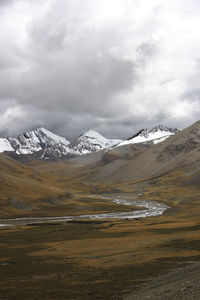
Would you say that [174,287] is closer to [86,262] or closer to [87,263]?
[87,263]

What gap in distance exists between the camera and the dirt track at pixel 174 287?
81.2 feet

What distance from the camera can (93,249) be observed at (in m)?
53.1

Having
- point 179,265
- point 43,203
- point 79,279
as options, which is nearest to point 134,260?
point 179,265

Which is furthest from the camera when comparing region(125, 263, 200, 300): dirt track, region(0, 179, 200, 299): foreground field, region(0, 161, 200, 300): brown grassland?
region(0, 161, 200, 300): brown grassland

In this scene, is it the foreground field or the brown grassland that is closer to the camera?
the foreground field

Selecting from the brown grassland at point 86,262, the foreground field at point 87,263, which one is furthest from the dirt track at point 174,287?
the brown grassland at point 86,262

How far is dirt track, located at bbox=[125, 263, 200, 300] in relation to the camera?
81.2 feet

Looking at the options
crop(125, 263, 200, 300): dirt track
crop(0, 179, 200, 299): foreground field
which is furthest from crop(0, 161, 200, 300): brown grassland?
crop(125, 263, 200, 300): dirt track

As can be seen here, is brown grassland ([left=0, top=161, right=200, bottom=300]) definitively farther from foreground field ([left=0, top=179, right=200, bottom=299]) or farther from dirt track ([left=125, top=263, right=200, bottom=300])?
dirt track ([left=125, top=263, right=200, bottom=300])

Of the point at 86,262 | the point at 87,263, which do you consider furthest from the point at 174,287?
the point at 86,262

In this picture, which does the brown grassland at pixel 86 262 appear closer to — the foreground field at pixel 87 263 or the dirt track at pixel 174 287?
the foreground field at pixel 87 263

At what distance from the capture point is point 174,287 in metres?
27.8

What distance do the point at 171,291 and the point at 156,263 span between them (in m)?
13.4

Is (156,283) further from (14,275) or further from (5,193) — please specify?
(5,193)
